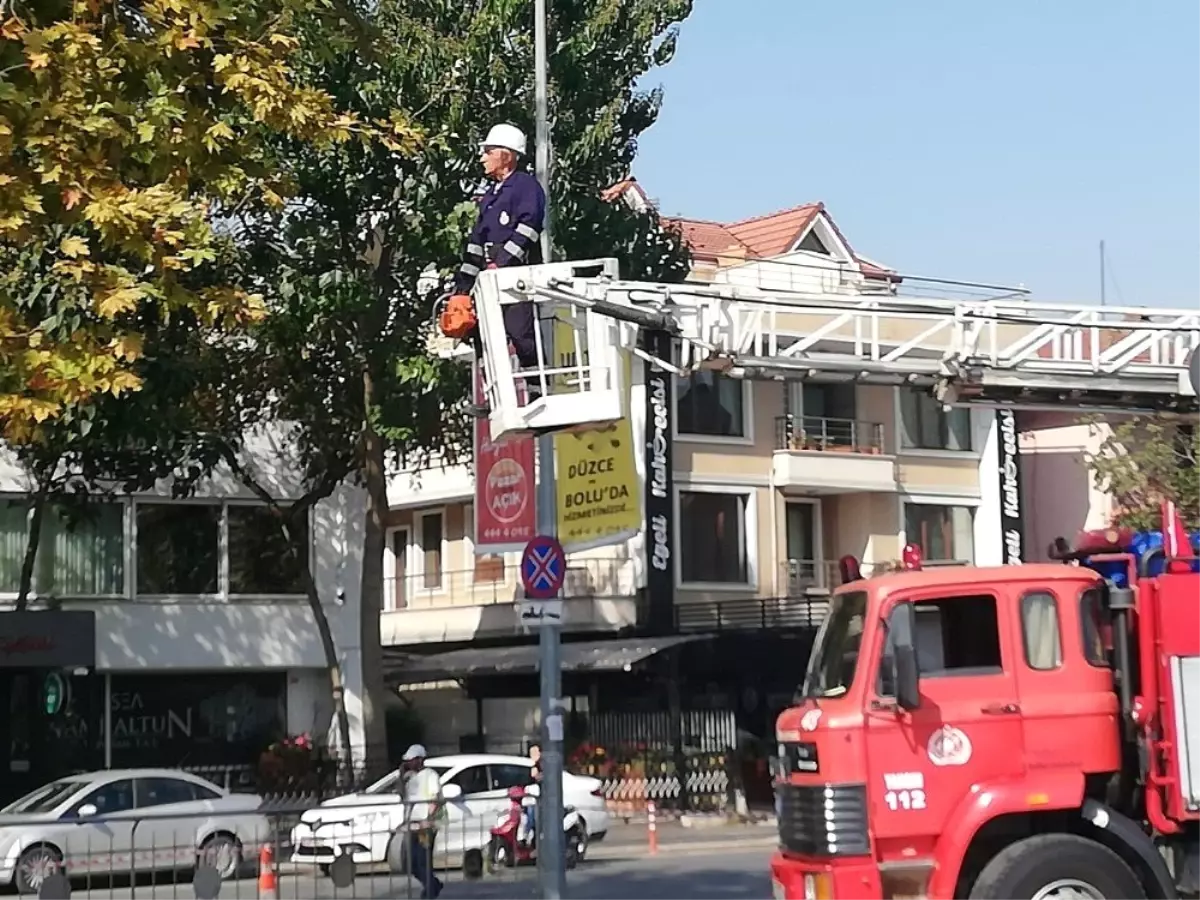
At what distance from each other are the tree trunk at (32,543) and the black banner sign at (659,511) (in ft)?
38.9

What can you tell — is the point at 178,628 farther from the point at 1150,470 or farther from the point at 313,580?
the point at 1150,470

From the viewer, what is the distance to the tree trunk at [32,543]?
29.3 metres

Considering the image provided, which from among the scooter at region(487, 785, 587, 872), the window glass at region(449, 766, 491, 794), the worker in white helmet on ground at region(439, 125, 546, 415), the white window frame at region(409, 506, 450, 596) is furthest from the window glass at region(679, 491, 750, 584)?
the worker in white helmet on ground at region(439, 125, 546, 415)

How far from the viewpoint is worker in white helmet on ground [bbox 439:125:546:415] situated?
37.8 feet

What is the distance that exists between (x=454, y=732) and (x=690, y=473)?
8925 millimetres

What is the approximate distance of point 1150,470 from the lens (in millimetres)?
30906

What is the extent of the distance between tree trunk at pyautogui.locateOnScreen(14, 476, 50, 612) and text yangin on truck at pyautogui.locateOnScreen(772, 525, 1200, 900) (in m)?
19.6

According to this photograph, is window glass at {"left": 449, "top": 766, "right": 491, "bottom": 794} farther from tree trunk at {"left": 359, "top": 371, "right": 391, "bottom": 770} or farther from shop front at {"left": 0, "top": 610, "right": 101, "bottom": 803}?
shop front at {"left": 0, "top": 610, "right": 101, "bottom": 803}

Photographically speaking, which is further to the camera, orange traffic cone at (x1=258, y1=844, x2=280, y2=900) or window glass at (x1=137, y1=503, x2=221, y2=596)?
window glass at (x1=137, y1=503, x2=221, y2=596)

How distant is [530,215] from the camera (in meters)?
11.6

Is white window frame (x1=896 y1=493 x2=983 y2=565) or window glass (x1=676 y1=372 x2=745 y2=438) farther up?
window glass (x1=676 y1=372 x2=745 y2=438)

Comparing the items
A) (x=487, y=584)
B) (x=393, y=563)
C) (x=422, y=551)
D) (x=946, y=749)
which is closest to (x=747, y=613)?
(x=487, y=584)

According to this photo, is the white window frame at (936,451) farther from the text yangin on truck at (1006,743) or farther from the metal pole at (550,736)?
the text yangin on truck at (1006,743)

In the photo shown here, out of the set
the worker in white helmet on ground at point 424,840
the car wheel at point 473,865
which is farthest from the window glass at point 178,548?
the worker in white helmet on ground at point 424,840
